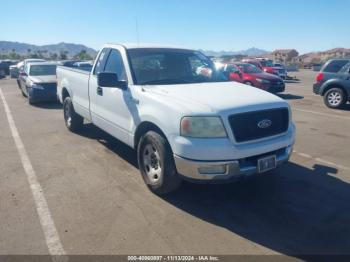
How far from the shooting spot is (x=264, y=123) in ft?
13.1

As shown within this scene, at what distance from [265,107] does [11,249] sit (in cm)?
326

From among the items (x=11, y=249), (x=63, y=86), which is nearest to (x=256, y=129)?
(x=11, y=249)

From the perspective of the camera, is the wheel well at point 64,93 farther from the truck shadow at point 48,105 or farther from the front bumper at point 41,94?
the front bumper at point 41,94

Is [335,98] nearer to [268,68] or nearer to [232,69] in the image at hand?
[232,69]

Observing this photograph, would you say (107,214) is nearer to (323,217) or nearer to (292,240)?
(292,240)

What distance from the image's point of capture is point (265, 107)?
4.01 meters

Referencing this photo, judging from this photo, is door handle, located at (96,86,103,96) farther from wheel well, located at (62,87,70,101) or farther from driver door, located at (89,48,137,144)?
wheel well, located at (62,87,70,101)

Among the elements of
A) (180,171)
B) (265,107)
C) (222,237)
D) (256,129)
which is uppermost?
(265,107)

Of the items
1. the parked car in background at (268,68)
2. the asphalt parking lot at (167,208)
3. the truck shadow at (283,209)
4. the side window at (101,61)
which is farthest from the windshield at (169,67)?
the parked car in background at (268,68)

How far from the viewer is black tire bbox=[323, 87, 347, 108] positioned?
453 inches

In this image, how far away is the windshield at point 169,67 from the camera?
16.0 ft

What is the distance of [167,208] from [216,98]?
1.53 meters

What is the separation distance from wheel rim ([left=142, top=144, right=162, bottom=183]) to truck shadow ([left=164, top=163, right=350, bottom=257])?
343 mm

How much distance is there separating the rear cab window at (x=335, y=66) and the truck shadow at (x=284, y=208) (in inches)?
308
